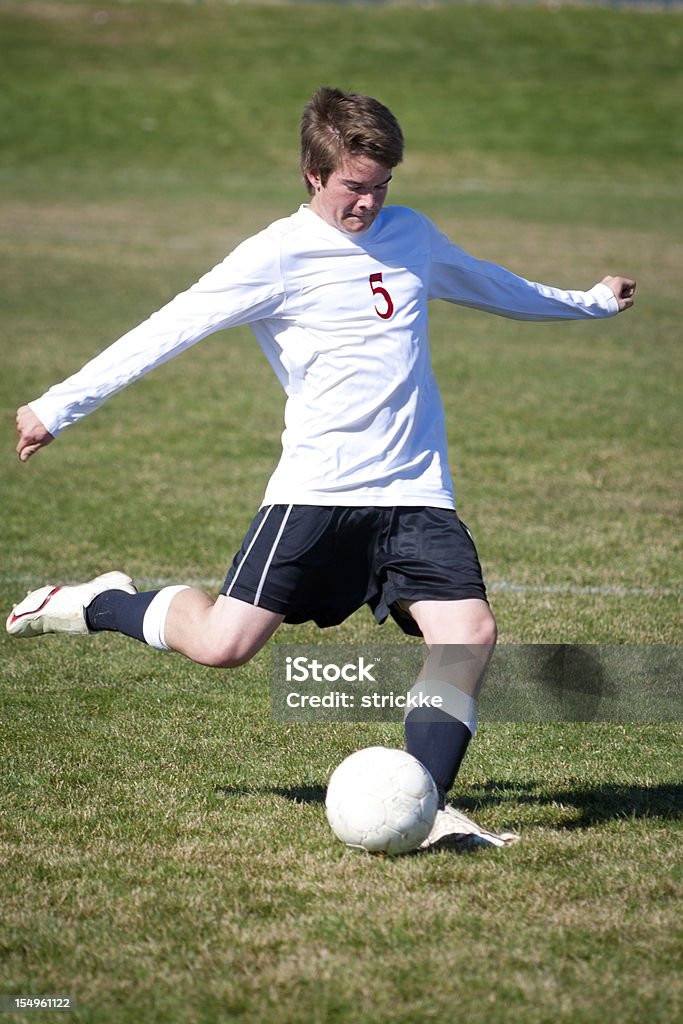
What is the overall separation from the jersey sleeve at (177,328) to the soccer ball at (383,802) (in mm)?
1321

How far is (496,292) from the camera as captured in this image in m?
4.53

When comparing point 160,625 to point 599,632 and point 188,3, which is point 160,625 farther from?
point 188,3

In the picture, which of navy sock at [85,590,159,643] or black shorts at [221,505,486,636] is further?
navy sock at [85,590,159,643]

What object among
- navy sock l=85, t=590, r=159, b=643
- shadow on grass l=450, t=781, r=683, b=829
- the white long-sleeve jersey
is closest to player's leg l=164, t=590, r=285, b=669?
navy sock l=85, t=590, r=159, b=643

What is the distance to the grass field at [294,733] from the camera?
3.31 m

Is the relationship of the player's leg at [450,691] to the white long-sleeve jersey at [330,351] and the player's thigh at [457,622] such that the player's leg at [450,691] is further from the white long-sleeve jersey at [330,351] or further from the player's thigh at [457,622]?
the white long-sleeve jersey at [330,351]

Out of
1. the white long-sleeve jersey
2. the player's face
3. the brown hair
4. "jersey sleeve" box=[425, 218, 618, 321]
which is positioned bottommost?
the white long-sleeve jersey

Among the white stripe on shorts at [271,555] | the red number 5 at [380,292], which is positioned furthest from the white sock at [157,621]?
the red number 5 at [380,292]

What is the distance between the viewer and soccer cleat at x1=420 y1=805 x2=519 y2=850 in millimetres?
4004

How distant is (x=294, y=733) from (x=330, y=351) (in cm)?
159

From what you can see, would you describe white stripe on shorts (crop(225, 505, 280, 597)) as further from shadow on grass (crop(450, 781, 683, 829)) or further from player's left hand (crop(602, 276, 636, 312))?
player's left hand (crop(602, 276, 636, 312))

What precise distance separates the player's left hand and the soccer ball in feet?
6.15

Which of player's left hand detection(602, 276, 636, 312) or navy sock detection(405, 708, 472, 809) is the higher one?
player's left hand detection(602, 276, 636, 312)

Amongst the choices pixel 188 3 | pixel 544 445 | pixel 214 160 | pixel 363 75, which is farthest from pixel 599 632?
pixel 188 3
